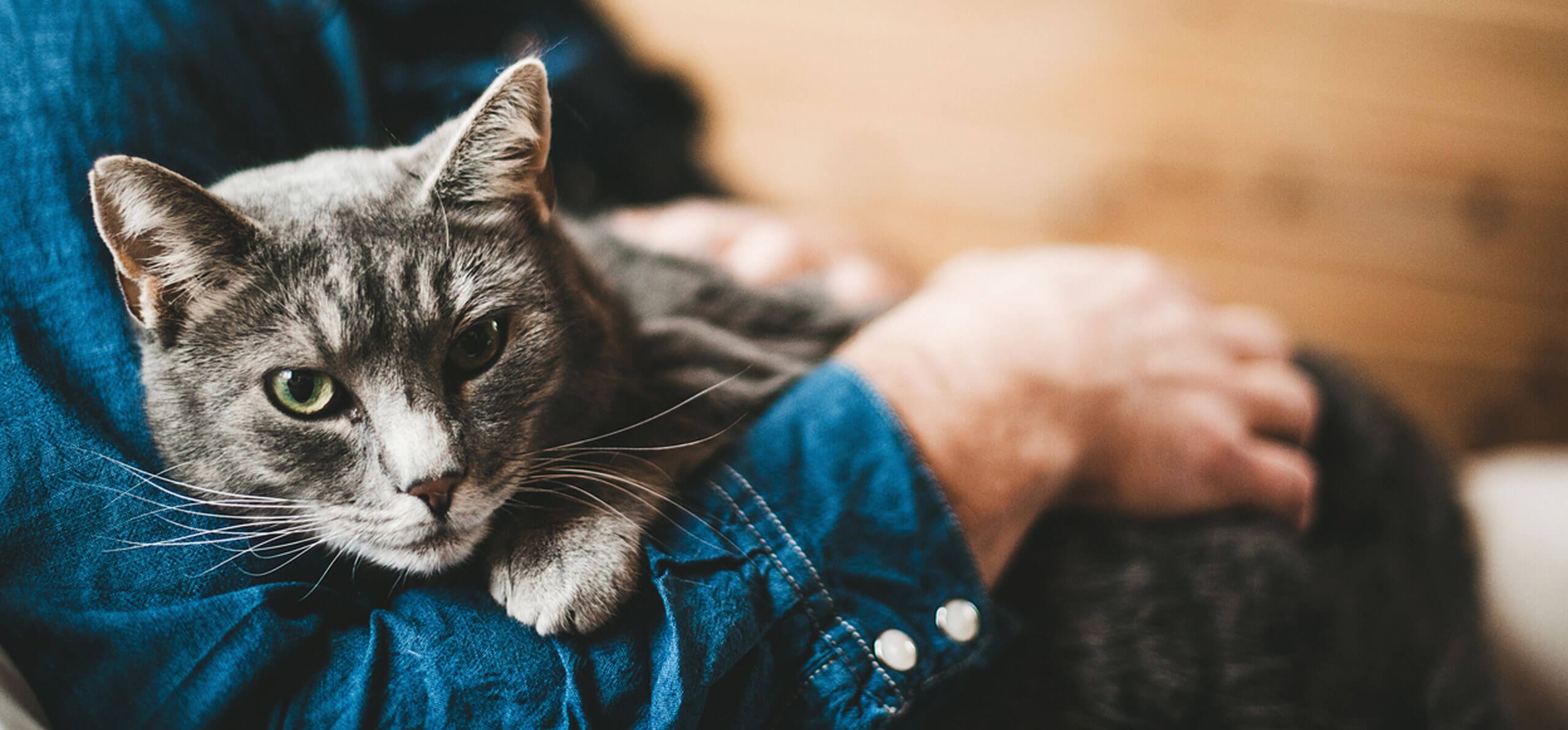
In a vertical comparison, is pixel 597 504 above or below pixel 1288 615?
above

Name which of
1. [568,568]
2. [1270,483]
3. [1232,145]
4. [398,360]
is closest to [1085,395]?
[1270,483]

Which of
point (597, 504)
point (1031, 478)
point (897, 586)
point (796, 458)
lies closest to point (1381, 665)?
point (1031, 478)

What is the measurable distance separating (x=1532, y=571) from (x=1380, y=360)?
2.90 ft

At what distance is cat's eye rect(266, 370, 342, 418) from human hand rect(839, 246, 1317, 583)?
0.50m

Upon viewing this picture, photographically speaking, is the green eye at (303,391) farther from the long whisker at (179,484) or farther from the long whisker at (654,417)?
the long whisker at (654,417)

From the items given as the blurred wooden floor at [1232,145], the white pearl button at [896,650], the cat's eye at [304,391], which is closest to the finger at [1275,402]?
the white pearl button at [896,650]

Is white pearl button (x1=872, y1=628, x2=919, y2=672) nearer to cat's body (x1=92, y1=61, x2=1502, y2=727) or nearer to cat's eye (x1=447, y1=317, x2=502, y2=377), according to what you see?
cat's body (x1=92, y1=61, x2=1502, y2=727)

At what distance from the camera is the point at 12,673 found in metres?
0.60

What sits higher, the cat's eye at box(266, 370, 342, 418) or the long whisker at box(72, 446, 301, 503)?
the cat's eye at box(266, 370, 342, 418)

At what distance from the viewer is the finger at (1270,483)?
3.60ft

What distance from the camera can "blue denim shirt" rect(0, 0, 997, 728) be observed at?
597 mm

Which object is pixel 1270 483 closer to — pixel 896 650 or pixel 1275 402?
pixel 1275 402

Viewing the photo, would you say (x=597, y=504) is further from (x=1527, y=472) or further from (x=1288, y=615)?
(x=1527, y=472)

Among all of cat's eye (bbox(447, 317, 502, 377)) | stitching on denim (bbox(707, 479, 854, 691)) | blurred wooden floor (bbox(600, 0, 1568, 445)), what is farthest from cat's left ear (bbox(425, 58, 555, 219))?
blurred wooden floor (bbox(600, 0, 1568, 445))
